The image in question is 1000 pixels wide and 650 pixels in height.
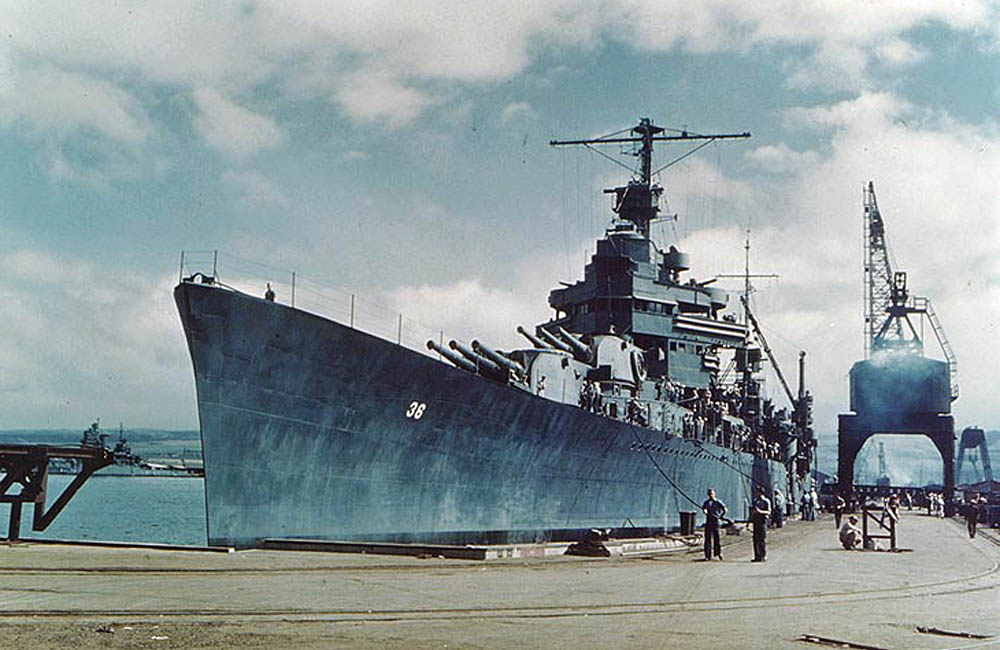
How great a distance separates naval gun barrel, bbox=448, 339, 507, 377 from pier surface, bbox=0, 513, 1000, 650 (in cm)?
634

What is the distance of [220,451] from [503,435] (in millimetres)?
6558

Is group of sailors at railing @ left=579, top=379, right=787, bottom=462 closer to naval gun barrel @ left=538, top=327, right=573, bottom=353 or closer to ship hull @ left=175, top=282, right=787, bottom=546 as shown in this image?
naval gun barrel @ left=538, top=327, right=573, bottom=353

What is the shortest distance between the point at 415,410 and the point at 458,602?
846cm

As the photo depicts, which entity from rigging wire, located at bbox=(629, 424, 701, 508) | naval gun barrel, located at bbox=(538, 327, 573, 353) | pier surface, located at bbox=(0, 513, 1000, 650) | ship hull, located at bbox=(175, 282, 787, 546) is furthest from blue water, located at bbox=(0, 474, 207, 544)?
pier surface, located at bbox=(0, 513, 1000, 650)

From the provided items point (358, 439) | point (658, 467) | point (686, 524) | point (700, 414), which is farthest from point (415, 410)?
point (700, 414)

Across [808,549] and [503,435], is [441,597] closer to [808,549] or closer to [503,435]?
[503,435]

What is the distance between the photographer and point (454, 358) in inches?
755

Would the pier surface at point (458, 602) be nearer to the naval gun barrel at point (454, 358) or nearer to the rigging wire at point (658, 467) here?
the naval gun barrel at point (454, 358)

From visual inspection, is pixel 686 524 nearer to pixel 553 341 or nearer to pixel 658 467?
pixel 553 341

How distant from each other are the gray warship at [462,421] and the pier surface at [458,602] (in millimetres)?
2138

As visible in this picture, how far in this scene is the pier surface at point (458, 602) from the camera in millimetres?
7121

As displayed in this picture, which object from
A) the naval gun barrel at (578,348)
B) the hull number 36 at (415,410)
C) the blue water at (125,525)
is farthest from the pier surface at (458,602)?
the blue water at (125,525)

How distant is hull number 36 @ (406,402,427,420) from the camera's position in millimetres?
17344

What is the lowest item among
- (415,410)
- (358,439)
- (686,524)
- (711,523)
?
(686,524)
